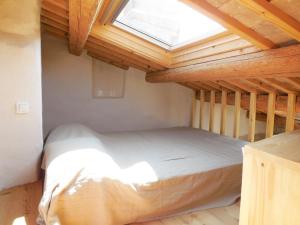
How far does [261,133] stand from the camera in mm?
4734

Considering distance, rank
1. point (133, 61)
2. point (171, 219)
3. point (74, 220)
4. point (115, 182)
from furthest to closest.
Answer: point (133, 61)
point (171, 219)
point (115, 182)
point (74, 220)

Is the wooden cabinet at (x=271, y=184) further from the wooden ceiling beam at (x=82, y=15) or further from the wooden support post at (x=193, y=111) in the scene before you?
the wooden support post at (x=193, y=111)

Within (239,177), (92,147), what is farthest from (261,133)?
(92,147)

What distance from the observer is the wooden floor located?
1.75 m

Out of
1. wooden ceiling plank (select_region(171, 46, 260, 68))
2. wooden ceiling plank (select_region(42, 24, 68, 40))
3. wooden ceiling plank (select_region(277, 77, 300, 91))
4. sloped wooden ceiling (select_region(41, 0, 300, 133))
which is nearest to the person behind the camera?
sloped wooden ceiling (select_region(41, 0, 300, 133))

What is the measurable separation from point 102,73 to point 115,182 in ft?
7.79

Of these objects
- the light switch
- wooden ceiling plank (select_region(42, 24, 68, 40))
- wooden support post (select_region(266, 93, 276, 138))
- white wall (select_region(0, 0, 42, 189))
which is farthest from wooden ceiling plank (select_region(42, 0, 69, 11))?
wooden support post (select_region(266, 93, 276, 138))

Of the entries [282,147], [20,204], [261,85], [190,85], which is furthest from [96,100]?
[282,147]

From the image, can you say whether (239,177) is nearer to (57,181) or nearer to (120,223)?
(120,223)

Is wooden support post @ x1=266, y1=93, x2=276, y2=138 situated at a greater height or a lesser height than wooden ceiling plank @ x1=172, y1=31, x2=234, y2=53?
lesser

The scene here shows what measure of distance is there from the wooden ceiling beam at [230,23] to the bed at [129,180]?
1.16 m

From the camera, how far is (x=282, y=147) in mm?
1023

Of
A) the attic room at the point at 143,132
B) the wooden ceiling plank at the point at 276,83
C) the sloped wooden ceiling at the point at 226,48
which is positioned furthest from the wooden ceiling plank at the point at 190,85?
the wooden ceiling plank at the point at 276,83

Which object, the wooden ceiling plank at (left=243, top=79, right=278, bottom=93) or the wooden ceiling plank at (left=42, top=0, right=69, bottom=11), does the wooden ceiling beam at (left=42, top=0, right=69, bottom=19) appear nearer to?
the wooden ceiling plank at (left=42, top=0, right=69, bottom=11)
